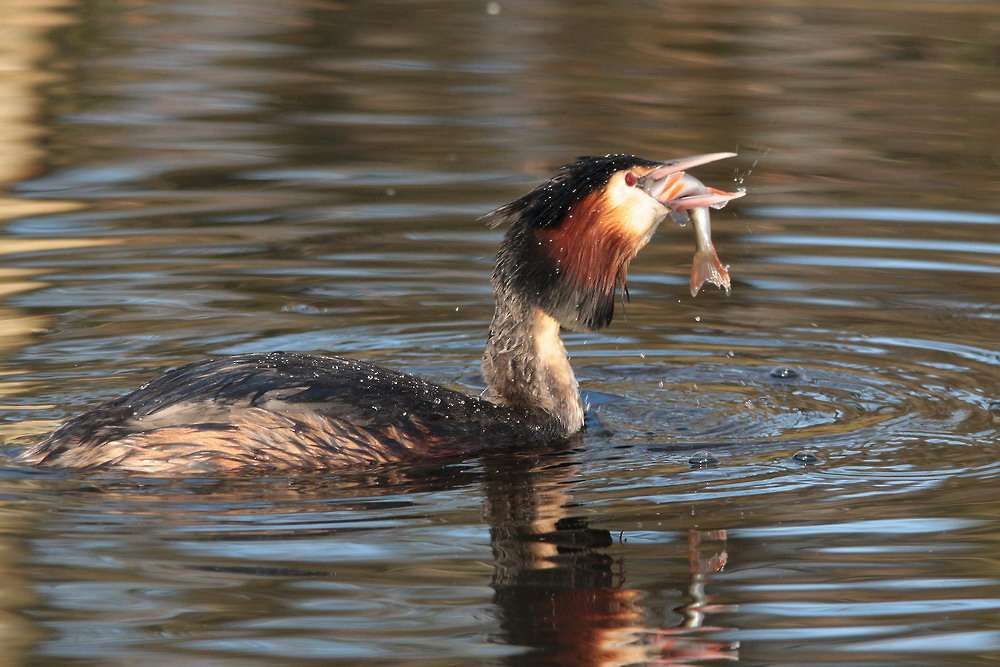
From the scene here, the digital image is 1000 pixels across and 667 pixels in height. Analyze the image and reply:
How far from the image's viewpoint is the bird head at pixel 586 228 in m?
7.05

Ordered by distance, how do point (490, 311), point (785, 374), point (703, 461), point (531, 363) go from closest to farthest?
point (703, 461), point (531, 363), point (785, 374), point (490, 311)

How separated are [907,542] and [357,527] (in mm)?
1923

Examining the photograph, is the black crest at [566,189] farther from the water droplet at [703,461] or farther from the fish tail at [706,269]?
the water droplet at [703,461]

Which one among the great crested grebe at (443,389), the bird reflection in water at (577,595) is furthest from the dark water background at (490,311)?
the great crested grebe at (443,389)

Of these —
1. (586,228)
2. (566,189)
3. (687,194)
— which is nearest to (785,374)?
(687,194)

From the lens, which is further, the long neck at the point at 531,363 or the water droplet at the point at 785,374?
the water droplet at the point at 785,374

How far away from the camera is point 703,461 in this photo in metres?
6.61

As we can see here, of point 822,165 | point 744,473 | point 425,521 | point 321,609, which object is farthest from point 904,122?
point 321,609

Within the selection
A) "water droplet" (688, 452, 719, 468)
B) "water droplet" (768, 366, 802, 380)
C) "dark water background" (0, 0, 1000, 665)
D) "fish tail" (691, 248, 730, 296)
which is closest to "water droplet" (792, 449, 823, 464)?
"dark water background" (0, 0, 1000, 665)

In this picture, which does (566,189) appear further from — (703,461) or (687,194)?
(703,461)

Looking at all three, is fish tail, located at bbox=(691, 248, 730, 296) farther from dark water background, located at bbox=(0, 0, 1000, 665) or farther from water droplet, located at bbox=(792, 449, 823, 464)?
water droplet, located at bbox=(792, 449, 823, 464)

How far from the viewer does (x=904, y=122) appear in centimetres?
1369

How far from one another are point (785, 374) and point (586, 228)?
4.89 ft

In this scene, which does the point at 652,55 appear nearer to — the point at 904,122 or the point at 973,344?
the point at 904,122
